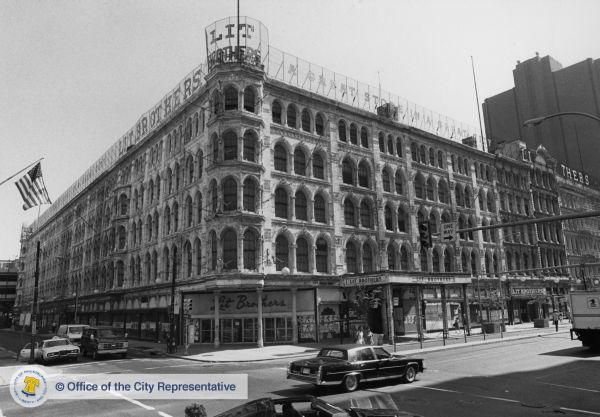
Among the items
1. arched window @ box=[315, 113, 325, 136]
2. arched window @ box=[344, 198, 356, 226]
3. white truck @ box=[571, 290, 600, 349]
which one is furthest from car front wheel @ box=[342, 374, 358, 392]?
arched window @ box=[315, 113, 325, 136]

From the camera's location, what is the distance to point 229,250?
112 ft

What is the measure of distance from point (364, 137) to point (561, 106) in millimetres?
67167

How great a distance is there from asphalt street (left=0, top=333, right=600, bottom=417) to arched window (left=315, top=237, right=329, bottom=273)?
48.8 feet

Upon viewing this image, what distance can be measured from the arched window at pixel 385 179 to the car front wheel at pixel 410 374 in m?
29.1

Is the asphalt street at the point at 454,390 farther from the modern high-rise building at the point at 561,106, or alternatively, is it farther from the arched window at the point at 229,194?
the modern high-rise building at the point at 561,106

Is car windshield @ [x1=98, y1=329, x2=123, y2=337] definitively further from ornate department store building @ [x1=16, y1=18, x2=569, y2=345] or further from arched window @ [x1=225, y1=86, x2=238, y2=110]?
arched window @ [x1=225, y1=86, x2=238, y2=110]

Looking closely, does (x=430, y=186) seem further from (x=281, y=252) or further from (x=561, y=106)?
(x=561, y=106)

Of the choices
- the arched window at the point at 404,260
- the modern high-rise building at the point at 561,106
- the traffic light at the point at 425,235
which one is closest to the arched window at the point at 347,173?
the arched window at the point at 404,260

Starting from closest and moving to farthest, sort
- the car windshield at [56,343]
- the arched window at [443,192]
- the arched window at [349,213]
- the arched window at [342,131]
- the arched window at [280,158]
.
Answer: the car windshield at [56,343] → the arched window at [280,158] → the arched window at [349,213] → the arched window at [342,131] → the arched window at [443,192]

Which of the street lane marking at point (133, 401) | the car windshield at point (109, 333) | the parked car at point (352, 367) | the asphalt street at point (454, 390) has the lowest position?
the asphalt street at point (454, 390)

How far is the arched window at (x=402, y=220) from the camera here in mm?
45469

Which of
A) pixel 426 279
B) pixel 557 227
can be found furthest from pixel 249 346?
pixel 557 227

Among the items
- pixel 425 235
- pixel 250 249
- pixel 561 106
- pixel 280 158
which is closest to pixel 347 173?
pixel 280 158

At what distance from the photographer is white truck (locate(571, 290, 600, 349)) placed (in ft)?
80.0
